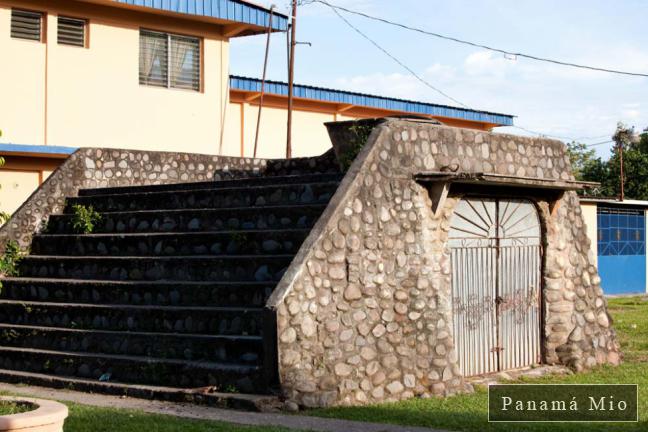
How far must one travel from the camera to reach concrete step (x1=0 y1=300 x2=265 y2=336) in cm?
1138

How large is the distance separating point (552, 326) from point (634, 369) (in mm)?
1297

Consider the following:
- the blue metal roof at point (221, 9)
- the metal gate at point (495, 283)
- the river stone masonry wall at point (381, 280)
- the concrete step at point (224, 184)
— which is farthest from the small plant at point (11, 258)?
the blue metal roof at point (221, 9)

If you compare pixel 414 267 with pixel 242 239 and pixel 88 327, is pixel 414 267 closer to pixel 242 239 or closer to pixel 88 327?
pixel 242 239

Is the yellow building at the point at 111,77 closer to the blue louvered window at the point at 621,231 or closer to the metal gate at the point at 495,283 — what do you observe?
the metal gate at the point at 495,283

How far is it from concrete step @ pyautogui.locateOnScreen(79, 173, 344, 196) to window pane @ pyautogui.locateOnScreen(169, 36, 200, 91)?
588 centimetres

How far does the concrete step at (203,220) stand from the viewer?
12.5 metres

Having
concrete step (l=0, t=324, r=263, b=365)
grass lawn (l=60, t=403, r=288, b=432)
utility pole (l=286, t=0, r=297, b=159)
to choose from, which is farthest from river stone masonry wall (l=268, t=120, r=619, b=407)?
utility pole (l=286, t=0, r=297, b=159)

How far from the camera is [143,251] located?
13.5 meters

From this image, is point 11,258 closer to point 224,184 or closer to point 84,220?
point 84,220

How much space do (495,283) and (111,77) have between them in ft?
31.9

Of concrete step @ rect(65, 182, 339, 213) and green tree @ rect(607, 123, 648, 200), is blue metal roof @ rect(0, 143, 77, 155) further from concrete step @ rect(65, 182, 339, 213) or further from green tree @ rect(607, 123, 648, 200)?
green tree @ rect(607, 123, 648, 200)

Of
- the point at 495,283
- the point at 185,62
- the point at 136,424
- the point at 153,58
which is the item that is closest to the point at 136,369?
the point at 136,424

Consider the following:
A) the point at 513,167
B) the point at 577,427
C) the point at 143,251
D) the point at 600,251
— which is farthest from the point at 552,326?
the point at 600,251

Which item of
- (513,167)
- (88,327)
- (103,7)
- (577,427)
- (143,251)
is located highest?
(103,7)
